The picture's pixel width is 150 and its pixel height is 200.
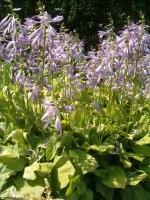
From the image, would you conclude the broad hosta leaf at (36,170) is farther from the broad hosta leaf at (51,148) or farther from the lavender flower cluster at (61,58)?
the lavender flower cluster at (61,58)

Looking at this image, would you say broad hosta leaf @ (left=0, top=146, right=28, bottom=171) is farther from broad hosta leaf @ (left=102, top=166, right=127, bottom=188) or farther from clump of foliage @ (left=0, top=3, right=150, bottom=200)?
broad hosta leaf @ (left=102, top=166, right=127, bottom=188)

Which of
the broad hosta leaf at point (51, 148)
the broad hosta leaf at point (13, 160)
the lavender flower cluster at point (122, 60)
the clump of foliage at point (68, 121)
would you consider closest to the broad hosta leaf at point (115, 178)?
the clump of foliage at point (68, 121)

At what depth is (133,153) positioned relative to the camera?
514 cm

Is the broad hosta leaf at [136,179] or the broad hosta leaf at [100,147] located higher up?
the broad hosta leaf at [100,147]

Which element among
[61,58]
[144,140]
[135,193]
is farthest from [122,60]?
[135,193]

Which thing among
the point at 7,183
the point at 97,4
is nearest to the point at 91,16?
the point at 97,4

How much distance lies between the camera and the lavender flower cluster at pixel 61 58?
15.4 ft

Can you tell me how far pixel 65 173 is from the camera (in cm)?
471

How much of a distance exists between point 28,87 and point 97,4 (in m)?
6.79

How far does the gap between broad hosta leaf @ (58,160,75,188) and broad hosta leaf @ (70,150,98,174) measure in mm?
92

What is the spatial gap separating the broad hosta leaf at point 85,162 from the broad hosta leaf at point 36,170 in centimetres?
25

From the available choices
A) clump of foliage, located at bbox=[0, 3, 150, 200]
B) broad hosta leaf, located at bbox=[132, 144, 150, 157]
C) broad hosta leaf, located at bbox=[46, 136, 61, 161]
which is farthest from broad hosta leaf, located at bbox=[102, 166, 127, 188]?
broad hosta leaf, located at bbox=[46, 136, 61, 161]

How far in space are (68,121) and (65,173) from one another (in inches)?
23.8

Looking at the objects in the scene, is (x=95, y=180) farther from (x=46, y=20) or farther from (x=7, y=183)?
(x=46, y=20)
